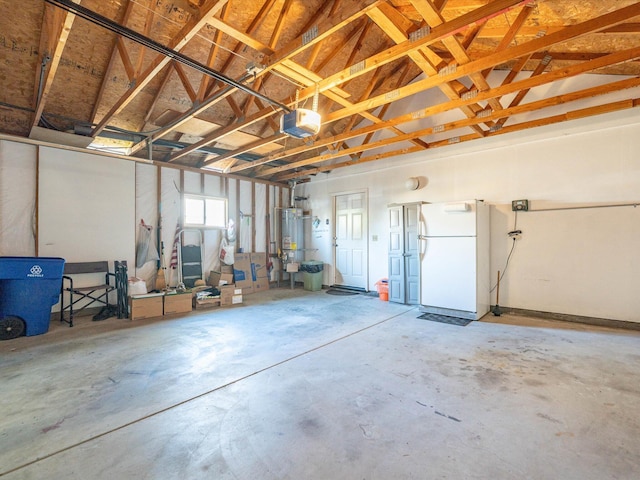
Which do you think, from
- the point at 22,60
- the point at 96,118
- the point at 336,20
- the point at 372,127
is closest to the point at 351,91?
the point at 372,127

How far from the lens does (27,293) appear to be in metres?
4.04

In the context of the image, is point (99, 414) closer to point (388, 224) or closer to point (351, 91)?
point (388, 224)

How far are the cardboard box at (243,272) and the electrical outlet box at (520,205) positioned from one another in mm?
6010

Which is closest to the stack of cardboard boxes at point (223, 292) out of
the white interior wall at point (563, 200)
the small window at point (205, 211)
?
the small window at point (205, 211)

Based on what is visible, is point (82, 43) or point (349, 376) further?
point (82, 43)

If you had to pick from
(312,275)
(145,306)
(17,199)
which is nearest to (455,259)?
(312,275)

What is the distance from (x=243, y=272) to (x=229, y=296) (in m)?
1.31

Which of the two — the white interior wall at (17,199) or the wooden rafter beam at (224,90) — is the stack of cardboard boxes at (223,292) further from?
the wooden rafter beam at (224,90)

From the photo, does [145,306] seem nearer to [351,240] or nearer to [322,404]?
[322,404]

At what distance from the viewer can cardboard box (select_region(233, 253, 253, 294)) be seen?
23.4ft

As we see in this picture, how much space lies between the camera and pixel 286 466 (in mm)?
1688

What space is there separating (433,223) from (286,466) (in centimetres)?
448

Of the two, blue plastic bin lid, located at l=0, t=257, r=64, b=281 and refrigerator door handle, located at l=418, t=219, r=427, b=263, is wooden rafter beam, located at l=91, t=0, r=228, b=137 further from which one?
refrigerator door handle, located at l=418, t=219, r=427, b=263

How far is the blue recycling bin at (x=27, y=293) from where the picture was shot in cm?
392
